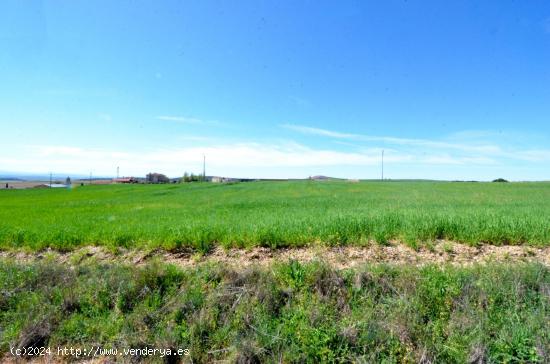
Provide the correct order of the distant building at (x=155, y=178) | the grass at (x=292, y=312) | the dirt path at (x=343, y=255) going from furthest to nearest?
the distant building at (x=155, y=178), the dirt path at (x=343, y=255), the grass at (x=292, y=312)

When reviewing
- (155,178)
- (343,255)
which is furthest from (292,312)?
(155,178)

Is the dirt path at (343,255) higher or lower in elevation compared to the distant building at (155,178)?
lower

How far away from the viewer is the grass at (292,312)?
334 cm

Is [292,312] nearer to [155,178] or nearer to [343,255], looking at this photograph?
[343,255]

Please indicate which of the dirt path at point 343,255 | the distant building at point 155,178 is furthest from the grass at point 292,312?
the distant building at point 155,178

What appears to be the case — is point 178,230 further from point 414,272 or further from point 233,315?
point 414,272

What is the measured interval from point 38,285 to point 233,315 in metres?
4.04

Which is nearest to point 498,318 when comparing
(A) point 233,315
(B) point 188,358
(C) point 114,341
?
(A) point 233,315

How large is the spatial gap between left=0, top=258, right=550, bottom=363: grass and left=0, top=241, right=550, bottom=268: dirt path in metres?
0.72

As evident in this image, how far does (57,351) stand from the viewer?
3.73m

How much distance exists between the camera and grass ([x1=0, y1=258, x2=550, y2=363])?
3338mm

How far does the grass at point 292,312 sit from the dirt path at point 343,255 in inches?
28.4

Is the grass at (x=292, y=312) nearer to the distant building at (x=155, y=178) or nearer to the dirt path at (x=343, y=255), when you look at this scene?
the dirt path at (x=343, y=255)

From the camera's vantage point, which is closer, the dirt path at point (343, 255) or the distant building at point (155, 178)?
the dirt path at point (343, 255)
